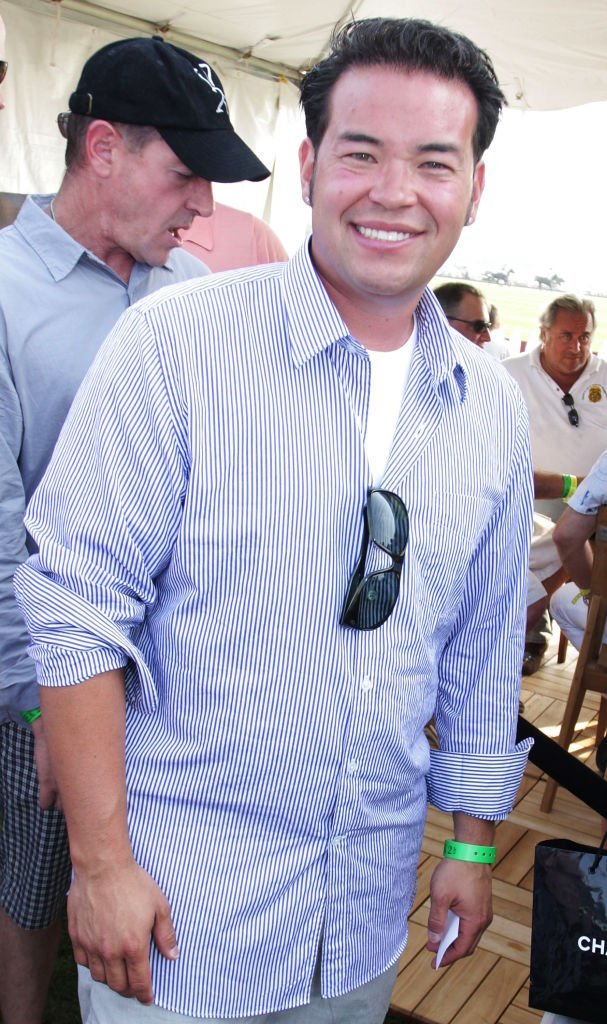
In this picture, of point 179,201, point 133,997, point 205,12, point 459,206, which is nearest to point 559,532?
point 179,201

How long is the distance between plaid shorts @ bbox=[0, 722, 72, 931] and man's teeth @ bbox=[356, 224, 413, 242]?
113cm

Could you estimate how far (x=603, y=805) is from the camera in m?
1.79

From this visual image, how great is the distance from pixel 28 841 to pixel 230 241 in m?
2.20

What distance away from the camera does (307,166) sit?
1.38 meters

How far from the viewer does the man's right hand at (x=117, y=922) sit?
115cm

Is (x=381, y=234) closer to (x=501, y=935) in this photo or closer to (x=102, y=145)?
(x=102, y=145)

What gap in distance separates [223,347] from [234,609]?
0.32 meters

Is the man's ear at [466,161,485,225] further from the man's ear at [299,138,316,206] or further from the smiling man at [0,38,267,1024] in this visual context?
the smiling man at [0,38,267,1024]

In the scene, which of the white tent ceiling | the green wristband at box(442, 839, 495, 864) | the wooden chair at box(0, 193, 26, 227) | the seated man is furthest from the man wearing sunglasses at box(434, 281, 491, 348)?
the green wristband at box(442, 839, 495, 864)

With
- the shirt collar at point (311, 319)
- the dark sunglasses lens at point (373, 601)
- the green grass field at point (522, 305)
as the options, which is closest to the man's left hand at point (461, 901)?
the dark sunglasses lens at point (373, 601)

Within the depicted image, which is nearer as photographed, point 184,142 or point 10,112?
point 184,142

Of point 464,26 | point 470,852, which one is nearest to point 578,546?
point 470,852

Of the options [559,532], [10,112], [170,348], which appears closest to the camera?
[170,348]

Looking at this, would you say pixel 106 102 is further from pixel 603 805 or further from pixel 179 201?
pixel 603 805
